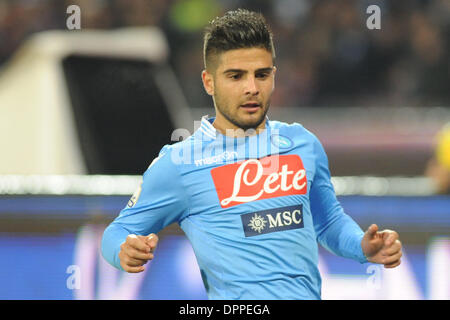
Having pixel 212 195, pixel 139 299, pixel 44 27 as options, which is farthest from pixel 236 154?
pixel 44 27

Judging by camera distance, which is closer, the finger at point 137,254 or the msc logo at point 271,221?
the finger at point 137,254

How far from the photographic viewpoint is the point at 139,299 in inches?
185

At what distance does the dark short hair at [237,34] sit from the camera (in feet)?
9.36

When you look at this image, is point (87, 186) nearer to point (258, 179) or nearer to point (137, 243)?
point (258, 179)

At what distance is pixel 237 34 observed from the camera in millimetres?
2857

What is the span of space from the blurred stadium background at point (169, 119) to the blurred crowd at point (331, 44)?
0.02m

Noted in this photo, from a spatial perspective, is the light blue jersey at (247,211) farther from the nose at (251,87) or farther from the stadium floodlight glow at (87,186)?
the stadium floodlight glow at (87,186)

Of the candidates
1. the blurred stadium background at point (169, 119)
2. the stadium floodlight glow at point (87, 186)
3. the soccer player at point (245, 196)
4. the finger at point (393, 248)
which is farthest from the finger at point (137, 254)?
the stadium floodlight glow at point (87, 186)

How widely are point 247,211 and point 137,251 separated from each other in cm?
47

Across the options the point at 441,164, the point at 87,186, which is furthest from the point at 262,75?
the point at 441,164

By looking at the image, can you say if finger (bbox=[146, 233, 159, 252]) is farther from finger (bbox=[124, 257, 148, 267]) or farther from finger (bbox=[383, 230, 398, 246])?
finger (bbox=[383, 230, 398, 246])

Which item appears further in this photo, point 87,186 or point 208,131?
point 87,186

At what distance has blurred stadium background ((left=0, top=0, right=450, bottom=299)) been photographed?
185 inches

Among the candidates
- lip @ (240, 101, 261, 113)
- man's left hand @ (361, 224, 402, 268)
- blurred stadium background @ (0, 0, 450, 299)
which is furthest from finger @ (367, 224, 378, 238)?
blurred stadium background @ (0, 0, 450, 299)
